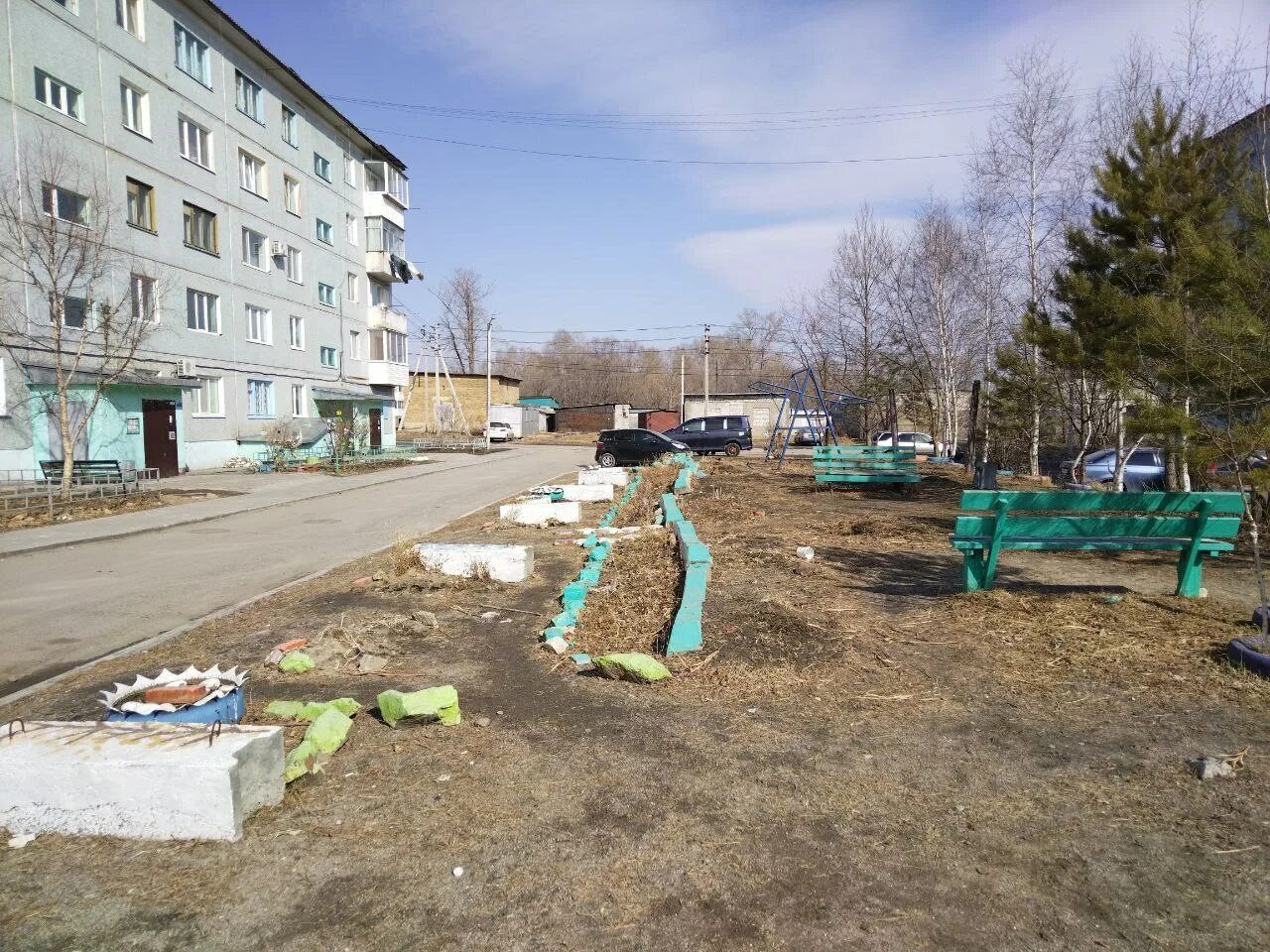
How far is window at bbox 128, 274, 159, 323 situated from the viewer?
21938mm

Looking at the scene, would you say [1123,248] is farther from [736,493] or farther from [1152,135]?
[736,493]

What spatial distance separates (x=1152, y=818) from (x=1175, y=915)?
66 centimetres

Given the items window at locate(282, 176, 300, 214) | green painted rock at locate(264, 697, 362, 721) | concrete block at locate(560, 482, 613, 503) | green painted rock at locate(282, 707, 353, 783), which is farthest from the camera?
window at locate(282, 176, 300, 214)

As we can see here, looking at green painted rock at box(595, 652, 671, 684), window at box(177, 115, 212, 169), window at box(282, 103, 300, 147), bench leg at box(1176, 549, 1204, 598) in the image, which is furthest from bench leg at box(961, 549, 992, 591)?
window at box(282, 103, 300, 147)

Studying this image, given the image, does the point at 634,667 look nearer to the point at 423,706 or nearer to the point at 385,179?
the point at 423,706

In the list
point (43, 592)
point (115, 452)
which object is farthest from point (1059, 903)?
point (115, 452)

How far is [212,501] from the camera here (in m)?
17.9

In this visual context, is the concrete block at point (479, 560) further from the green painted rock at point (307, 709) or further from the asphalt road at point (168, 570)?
the green painted rock at point (307, 709)

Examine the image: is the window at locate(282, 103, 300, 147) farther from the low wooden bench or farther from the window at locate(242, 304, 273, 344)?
the low wooden bench

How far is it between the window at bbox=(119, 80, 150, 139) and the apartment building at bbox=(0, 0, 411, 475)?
5 centimetres

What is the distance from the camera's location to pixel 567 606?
6379 millimetres

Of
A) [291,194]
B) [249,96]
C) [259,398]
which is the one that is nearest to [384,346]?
[291,194]

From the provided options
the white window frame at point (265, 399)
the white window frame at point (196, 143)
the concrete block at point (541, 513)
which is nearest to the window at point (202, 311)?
the white window frame at point (265, 399)

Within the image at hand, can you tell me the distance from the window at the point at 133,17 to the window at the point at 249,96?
5.05 m
